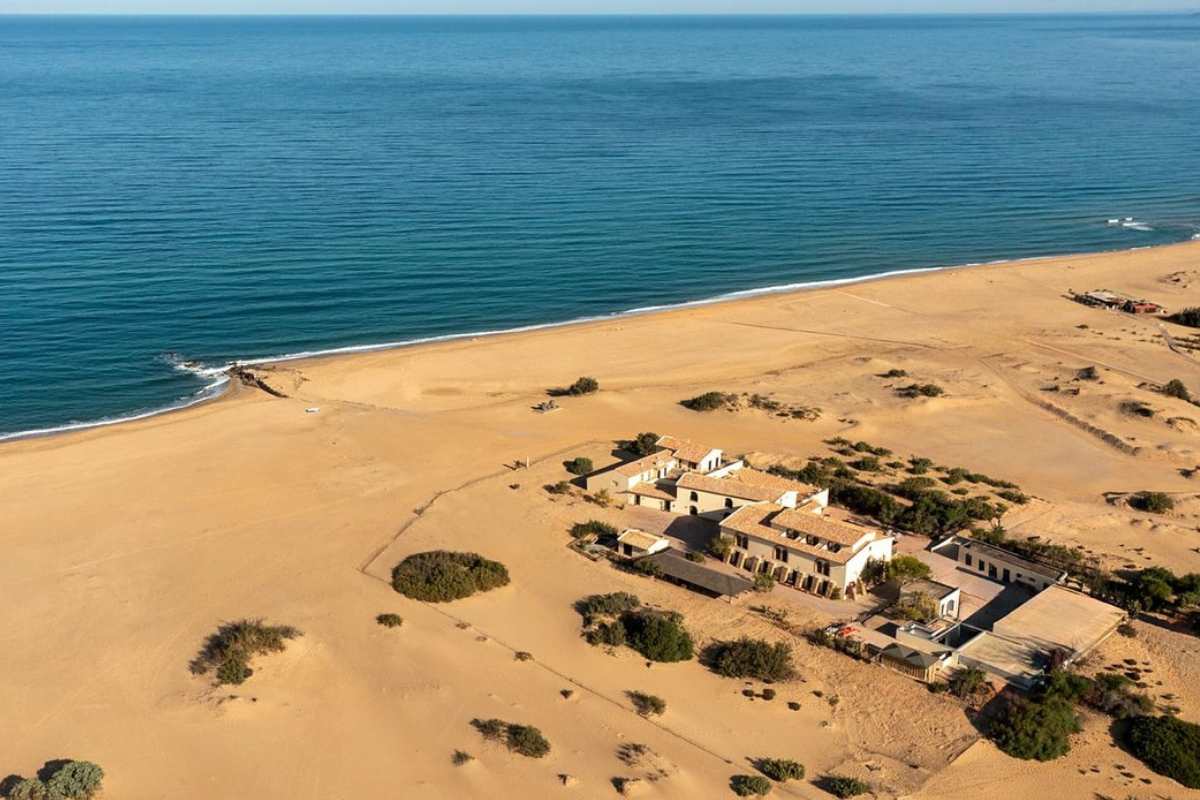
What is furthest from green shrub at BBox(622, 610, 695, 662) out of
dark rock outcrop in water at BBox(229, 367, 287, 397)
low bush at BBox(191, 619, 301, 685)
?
dark rock outcrop in water at BBox(229, 367, 287, 397)

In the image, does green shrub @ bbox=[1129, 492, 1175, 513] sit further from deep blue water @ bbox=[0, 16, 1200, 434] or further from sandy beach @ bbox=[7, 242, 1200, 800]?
deep blue water @ bbox=[0, 16, 1200, 434]

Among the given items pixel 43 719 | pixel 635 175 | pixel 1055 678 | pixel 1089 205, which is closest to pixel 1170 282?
pixel 1089 205

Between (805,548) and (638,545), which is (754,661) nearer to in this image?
(805,548)

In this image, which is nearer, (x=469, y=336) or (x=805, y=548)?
(x=805, y=548)

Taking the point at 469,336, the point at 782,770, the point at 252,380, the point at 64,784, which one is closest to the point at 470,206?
the point at 469,336

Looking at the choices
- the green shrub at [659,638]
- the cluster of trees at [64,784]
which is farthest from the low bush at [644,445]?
the cluster of trees at [64,784]

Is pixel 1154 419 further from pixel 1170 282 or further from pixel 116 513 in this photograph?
pixel 116 513
